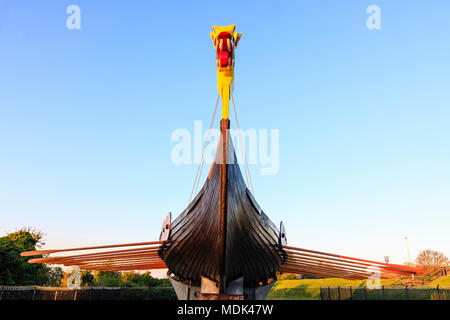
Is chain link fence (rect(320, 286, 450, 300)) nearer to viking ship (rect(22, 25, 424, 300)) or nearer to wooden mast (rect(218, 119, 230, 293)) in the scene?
viking ship (rect(22, 25, 424, 300))

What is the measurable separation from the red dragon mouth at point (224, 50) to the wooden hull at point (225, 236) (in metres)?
1.46

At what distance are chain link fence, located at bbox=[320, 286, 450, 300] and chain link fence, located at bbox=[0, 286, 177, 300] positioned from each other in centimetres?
1077

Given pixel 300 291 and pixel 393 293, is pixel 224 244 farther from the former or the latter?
pixel 300 291

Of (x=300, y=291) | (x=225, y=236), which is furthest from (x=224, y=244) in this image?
(x=300, y=291)

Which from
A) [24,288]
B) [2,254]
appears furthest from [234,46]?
[2,254]

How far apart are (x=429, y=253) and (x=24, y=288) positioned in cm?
4063

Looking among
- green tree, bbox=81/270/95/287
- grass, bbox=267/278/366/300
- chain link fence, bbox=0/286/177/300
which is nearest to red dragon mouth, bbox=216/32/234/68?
chain link fence, bbox=0/286/177/300

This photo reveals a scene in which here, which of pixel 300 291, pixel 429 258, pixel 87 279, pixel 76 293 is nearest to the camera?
pixel 76 293

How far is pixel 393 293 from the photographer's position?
52.5ft

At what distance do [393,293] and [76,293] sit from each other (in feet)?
52.6

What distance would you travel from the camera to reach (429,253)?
116 ft

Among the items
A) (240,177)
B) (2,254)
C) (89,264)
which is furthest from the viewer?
(2,254)

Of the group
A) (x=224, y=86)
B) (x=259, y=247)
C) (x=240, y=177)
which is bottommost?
(x=259, y=247)
